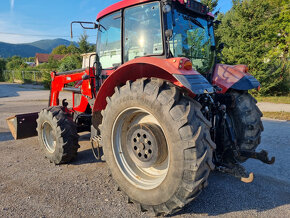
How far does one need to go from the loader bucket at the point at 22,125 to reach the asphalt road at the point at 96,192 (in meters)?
0.67

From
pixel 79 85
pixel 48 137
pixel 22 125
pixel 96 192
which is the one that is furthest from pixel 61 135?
pixel 22 125

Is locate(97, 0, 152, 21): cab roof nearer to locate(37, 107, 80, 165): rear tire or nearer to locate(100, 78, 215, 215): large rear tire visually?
locate(100, 78, 215, 215): large rear tire

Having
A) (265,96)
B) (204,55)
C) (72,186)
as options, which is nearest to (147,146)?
(72,186)

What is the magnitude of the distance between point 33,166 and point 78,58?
53.3 feet

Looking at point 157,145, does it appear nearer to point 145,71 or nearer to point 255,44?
point 145,71

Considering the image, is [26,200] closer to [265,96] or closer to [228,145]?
[228,145]

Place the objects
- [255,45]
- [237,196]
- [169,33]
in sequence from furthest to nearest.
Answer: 1. [255,45]
2. [237,196]
3. [169,33]

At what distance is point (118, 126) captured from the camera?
277 cm

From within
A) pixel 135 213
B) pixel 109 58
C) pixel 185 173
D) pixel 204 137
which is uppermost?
pixel 109 58

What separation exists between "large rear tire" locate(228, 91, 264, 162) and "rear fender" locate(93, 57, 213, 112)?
125cm

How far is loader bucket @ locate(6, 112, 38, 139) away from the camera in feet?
15.4

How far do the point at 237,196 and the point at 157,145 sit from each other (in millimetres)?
1329

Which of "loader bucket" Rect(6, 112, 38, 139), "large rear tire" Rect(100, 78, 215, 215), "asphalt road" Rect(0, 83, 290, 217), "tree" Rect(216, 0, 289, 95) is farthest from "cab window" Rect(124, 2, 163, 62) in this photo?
"tree" Rect(216, 0, 289, 95)

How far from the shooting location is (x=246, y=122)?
3293 mm
